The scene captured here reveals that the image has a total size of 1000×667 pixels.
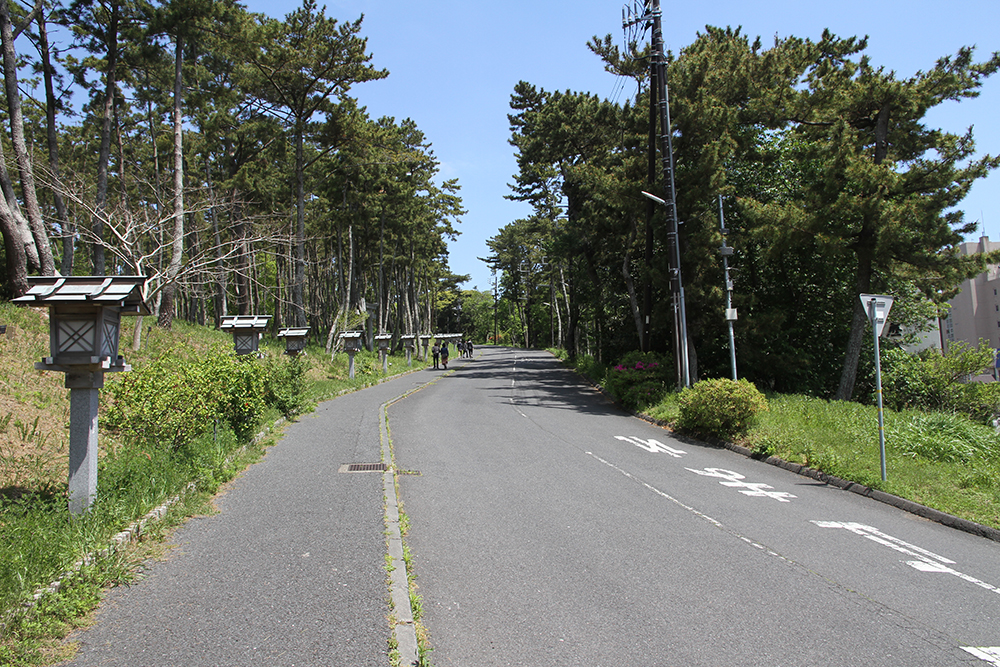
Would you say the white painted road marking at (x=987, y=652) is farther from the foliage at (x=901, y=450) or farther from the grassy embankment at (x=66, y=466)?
the grassy embankment at (x=66, y=466)

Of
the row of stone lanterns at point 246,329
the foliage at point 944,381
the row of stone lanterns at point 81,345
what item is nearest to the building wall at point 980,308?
the foliage at point 944,381

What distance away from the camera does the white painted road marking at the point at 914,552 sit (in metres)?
5.73

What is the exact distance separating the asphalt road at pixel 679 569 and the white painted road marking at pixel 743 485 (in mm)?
58

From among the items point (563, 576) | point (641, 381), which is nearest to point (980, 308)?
point (641, 381)

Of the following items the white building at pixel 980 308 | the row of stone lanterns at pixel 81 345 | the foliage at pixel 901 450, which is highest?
the white building at pixel 980 308

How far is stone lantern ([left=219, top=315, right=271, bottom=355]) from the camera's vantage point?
14961mm

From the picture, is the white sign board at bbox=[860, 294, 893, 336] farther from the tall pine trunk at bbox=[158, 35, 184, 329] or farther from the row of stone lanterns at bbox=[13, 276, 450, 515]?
the tall pine trunk at bbox=[158, 35, 184, 329]

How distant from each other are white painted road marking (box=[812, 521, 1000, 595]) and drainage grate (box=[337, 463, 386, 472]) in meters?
6.00

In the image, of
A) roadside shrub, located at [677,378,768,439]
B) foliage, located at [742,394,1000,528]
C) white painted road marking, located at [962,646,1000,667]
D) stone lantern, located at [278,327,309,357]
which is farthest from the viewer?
stone lantern, located at [278,327,309,357]

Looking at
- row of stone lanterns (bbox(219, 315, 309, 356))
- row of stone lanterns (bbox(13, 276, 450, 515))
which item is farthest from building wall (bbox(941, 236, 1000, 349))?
row of stone lanterns (bbox(13, 276, 450, 515))

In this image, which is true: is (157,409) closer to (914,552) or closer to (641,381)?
(914,552)

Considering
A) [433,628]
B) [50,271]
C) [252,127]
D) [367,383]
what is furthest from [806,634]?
[252,127]

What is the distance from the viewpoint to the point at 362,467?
9.57 m

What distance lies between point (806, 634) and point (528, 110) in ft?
110
